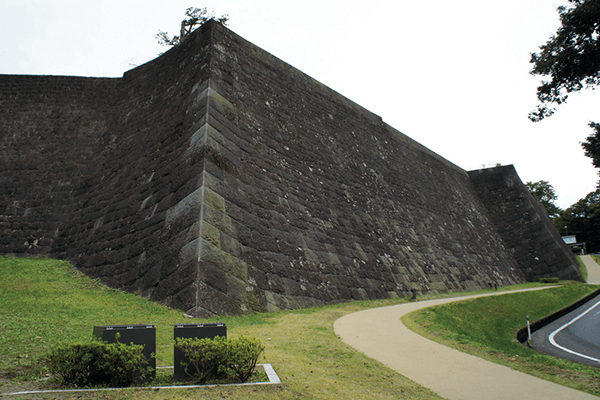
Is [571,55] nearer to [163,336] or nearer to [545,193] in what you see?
[163,336]

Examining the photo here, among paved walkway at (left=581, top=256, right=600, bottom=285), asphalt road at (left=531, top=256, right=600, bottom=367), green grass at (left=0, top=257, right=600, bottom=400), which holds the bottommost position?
asphalt road at (left=531, top=256, right=600, bottom=367)

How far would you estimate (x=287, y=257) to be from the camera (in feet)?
33.7

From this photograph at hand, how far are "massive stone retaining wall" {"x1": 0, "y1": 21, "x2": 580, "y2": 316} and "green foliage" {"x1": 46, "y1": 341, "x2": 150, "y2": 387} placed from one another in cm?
349

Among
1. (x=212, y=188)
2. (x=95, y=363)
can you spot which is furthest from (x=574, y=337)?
(x=95, y=363)

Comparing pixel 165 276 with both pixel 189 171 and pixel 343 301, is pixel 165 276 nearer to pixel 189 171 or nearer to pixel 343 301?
pixel 189 171

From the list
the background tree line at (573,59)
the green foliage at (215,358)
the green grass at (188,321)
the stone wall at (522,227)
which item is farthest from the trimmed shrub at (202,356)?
the stone wall at (522,227)

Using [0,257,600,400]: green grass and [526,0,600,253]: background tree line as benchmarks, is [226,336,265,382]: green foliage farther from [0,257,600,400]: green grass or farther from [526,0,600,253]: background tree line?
[526,0,600,253]: background tree line

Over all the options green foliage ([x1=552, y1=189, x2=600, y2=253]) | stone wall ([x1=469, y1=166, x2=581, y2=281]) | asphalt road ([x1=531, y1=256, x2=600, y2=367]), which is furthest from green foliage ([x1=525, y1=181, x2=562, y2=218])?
asphalt road ([x1=531, y1=256, x2=600, y2=367])

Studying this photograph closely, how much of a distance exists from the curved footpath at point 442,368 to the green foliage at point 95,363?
10.8 ft

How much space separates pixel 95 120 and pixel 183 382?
45.7 feet

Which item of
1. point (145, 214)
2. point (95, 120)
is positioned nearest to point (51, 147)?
point (95, 120)

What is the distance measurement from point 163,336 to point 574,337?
41.2 feet

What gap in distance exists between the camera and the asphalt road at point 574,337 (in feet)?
30.3

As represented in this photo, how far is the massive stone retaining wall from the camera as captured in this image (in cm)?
880
